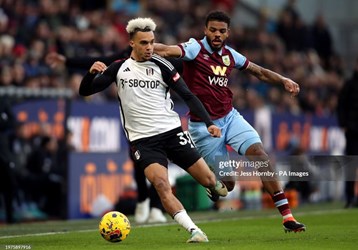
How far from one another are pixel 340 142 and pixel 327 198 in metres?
2.98

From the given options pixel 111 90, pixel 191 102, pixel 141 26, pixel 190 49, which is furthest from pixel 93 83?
pixel 111 90

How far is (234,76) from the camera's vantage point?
25672mm

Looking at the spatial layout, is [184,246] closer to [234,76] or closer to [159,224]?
[159,224]

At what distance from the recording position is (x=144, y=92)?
11359mm

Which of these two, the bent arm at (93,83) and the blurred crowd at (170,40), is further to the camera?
the blurred crowd at (170,40)

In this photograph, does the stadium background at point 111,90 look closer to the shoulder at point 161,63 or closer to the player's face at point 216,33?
the player's face at point 216,33

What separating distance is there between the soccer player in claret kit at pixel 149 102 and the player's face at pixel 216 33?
1.34m

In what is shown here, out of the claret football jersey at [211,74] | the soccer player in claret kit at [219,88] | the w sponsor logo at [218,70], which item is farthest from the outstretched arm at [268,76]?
the w sponsor logo at [218,70]

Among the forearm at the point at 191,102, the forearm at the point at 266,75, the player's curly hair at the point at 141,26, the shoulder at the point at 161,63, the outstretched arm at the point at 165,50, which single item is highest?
the player's curly hair at the point at 141,26

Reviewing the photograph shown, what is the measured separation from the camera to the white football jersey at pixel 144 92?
11344 mm

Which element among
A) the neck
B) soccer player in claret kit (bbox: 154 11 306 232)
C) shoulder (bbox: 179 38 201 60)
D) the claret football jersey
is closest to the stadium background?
soccer player in claret kit (bbox: 154 11 306 232)

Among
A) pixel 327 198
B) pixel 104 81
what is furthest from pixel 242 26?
pixel 104 81

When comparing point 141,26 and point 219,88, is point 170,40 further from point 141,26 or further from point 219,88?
point 141,26

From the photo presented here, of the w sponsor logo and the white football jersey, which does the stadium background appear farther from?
the white football jersey
